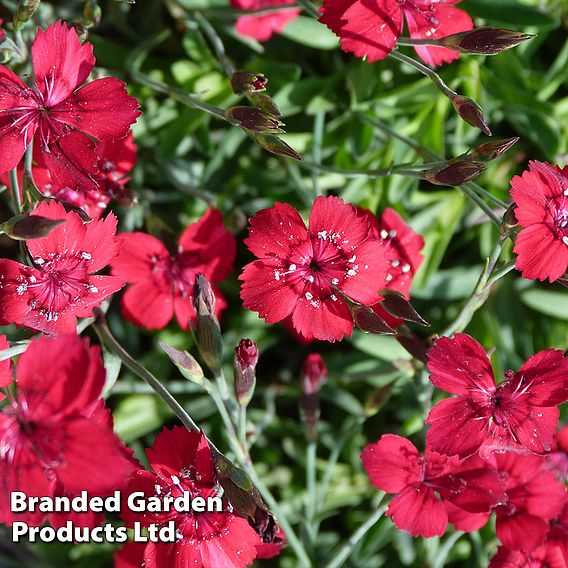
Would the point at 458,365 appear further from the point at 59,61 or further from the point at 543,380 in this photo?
the point at 59,61

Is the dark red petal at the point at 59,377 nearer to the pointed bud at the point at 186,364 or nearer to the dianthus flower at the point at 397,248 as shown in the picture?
the pointed bud at the point at 186,364

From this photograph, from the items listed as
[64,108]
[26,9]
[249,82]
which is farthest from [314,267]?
[26,9]

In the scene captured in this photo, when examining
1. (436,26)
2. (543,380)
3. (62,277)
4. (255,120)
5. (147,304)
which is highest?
(436,26)

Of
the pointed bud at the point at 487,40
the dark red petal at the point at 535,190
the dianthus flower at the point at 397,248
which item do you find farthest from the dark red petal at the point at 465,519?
the pointed bud at the point at 487,40

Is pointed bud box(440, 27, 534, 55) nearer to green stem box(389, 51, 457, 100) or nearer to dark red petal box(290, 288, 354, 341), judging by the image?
green stem box(389, 51, 457, 100)

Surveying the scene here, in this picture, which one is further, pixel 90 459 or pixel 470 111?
pixel 470 111

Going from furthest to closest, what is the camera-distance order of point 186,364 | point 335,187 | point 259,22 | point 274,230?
point 335,187, point 259,22, point 274,230, point 186,364

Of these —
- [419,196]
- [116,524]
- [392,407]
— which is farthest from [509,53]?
[116,524]
